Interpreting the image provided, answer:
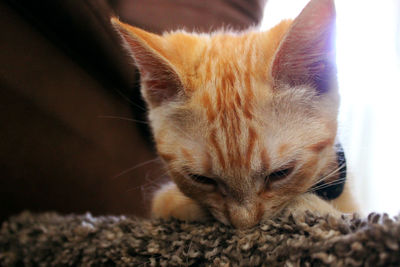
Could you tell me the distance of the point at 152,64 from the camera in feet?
3.01

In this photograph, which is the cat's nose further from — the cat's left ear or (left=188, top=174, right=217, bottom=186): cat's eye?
the cat's left ear

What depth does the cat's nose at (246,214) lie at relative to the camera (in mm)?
795

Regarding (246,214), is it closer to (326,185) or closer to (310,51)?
(326,185)

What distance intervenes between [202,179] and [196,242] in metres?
0.20

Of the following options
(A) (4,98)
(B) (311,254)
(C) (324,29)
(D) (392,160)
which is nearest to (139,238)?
(B) (311,254)

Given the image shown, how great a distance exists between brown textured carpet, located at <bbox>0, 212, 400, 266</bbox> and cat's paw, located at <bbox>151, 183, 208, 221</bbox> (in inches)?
6.0

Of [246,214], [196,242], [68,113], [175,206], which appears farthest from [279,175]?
[68,113]

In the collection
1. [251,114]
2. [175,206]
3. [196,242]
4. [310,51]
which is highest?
[310,51]

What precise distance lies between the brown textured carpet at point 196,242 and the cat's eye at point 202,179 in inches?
4.7

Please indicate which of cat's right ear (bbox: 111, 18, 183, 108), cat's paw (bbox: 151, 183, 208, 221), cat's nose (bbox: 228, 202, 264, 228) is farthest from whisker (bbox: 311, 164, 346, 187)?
cat's right ear (bbox: 111, 18, 183, 108)

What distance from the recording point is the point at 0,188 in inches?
36.4

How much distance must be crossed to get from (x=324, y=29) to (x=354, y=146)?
1.22 metres

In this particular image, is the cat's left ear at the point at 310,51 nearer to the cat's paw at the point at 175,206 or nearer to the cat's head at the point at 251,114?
the cat's head at the point at 251,114

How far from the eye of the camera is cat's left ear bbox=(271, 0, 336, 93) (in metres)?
0.76
